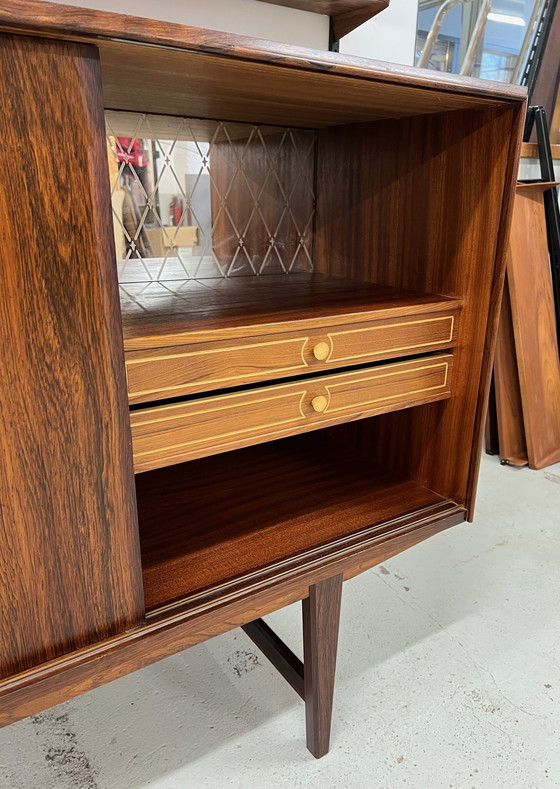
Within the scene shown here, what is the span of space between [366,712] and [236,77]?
94 centimetres

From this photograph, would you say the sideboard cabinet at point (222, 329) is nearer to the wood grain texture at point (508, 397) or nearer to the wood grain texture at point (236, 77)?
the wood grain texture at point (236, 77)

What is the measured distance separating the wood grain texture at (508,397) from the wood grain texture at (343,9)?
96 centimetres

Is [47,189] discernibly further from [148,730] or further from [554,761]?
[554,761]

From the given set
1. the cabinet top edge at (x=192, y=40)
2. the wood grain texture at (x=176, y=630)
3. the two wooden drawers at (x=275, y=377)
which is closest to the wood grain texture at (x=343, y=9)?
the cabinet top edge at (x=192, y=40)

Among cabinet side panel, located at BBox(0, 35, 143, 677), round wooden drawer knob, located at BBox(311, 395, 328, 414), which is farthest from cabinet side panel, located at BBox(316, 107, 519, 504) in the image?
cabinet side panel, located at BBox(0, 35, 143, 677)

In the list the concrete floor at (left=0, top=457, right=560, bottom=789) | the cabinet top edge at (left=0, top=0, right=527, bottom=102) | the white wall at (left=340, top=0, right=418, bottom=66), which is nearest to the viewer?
→ the cabinet top edge at (left=0, top=0, right=527, bottom=102)

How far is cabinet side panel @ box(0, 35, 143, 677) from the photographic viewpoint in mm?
452

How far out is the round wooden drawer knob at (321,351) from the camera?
2.27 ft

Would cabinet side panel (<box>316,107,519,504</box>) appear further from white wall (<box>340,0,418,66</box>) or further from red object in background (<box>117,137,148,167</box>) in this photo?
red object in background (<box>117,137,148,167</box>)

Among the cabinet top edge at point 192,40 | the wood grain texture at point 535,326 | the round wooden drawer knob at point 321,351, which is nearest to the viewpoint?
the cabinet top edge at point 192,40

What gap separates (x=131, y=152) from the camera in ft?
2.95

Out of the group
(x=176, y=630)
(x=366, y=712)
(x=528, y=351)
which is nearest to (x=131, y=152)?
(x=176, y=630)

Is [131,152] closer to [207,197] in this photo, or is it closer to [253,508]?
[207,197]

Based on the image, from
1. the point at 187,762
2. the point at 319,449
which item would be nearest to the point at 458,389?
the point at 319,449
